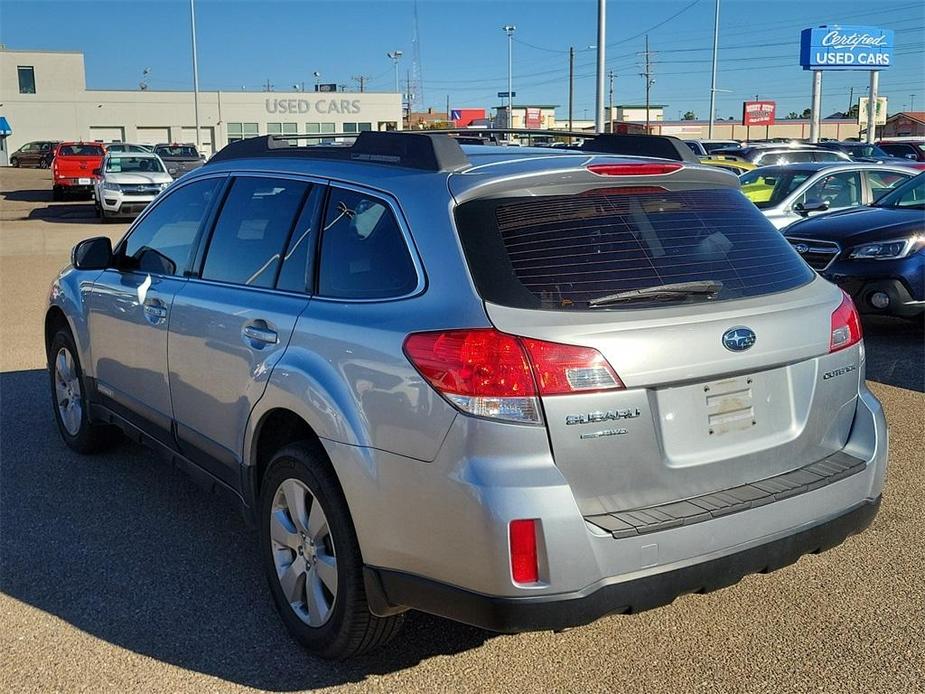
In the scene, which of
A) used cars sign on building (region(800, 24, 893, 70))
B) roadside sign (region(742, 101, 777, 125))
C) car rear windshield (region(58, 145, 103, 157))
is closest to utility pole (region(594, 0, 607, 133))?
car rear windshield (region(58, 145, 103, 157))

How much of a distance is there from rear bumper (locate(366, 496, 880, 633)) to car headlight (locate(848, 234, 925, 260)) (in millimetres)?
6068

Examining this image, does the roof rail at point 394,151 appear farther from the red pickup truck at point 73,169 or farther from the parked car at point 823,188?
the red pickup truck at point 73,169

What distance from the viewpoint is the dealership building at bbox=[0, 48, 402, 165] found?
68688 millimetres

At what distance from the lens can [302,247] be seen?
3.66 metres

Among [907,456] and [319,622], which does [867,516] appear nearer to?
[319,622]

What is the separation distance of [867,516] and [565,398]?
136 centimetres

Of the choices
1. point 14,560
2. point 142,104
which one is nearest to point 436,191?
point 14,560

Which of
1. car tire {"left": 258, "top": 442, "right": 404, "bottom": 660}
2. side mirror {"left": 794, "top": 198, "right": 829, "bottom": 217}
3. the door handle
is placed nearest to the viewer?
car tire {"left": 258, "top": 442, "right": 404, "bottom": 660}

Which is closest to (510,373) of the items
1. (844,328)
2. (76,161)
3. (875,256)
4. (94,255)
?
(844,328)

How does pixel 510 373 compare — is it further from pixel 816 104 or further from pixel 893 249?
pixel 816 104

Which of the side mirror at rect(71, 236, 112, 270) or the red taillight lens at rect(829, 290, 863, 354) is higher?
the side mirror at rect(71, 236, 112, 270)

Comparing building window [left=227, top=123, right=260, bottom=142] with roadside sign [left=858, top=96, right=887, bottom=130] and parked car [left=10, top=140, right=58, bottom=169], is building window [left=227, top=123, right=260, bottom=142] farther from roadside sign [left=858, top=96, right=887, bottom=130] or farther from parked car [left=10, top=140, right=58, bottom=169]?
roadside sign [left=858, top=96, right=887, bottom=130]

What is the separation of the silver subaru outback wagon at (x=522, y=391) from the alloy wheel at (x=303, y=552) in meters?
0.01

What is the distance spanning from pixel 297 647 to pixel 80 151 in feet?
107
